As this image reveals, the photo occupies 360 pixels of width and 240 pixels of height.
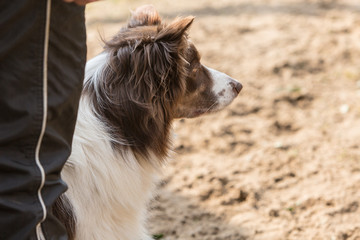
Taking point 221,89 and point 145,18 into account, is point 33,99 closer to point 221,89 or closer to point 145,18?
point 145,18

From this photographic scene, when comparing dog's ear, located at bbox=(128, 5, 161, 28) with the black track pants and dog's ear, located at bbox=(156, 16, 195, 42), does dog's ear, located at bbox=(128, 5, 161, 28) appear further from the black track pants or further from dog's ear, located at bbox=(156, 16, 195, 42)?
the black track pants

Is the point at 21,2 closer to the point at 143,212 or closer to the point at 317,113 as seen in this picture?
the point at 143,212

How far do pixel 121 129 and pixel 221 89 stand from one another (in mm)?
817

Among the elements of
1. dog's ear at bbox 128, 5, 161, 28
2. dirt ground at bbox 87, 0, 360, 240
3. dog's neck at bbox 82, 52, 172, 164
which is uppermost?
dog's ear at bbox 128, 5, 161, 28

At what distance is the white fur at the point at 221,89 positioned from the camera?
315 centimetres

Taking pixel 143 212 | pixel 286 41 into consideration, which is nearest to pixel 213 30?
pixel 286 41

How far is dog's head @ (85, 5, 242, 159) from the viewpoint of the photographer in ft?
8.45

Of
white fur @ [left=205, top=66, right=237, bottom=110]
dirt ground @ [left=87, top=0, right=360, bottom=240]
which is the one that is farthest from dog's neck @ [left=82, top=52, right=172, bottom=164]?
white fur @ [left=205, top=66, right=237, bottom=110]

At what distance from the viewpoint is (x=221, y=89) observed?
3.16 metres

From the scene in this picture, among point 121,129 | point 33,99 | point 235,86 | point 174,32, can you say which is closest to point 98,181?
point 121,129

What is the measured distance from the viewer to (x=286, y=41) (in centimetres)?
629

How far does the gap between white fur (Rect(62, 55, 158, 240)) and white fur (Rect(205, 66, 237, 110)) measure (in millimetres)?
708

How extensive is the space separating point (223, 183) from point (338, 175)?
95cm

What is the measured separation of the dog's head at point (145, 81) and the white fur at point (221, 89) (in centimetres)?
32
